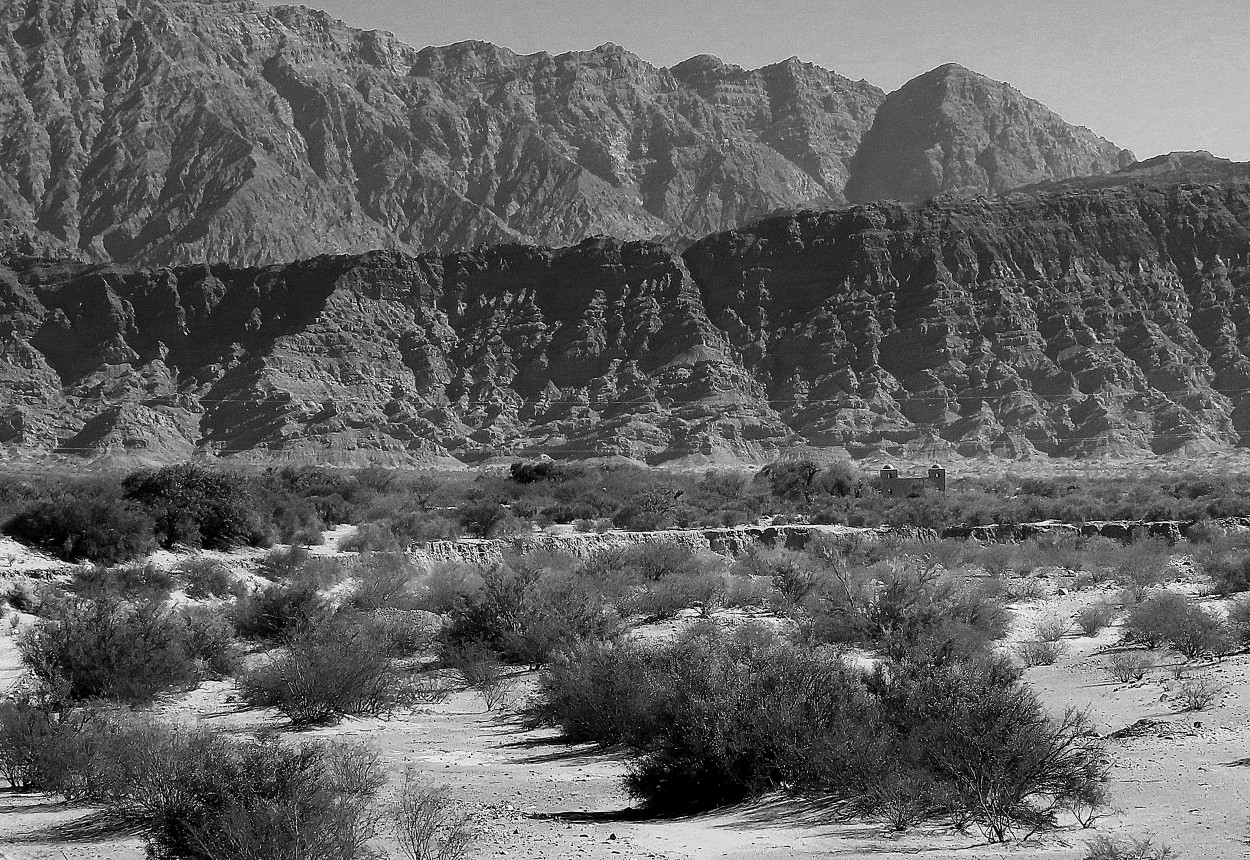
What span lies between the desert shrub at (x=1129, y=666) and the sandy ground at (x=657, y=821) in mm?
311

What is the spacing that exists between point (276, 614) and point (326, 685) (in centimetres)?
582

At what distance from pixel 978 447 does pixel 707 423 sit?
20462mm

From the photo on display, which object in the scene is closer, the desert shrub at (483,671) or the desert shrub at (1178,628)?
the desert shrub at (483,671)

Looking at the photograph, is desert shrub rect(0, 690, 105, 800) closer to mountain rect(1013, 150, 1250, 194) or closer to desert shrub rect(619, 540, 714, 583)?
desert shrub rect(619, 540, 714, 583)

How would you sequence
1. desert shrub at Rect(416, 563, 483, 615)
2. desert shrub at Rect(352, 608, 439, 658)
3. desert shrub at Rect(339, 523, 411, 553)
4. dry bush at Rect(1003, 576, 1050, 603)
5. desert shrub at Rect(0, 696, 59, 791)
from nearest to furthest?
desert shrub at Rect(0, 696, 59, 791)
desert shrub at Rect(352, 608, 439, 658)
desert shrub at Rect(416, 563, 483, 615)
dry bush at Rect(1003, 576, 1050, 603)
desert shrub at Rect(339, 523, 411, 553)

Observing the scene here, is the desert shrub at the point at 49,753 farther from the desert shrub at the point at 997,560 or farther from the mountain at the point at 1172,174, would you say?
the mountain at the point at 1172,174

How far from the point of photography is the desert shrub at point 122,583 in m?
21.5

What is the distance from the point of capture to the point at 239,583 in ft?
79.8

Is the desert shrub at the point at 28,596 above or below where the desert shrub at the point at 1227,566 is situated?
above

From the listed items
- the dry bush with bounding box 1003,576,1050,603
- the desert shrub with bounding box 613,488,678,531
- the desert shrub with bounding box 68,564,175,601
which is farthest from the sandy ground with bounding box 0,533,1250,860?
the desert shrub with bounding box 613,488,678,531

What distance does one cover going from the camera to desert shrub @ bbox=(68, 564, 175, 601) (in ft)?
70.5

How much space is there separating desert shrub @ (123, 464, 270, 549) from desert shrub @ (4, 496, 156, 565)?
3.62ft

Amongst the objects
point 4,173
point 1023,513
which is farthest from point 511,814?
point 4,173

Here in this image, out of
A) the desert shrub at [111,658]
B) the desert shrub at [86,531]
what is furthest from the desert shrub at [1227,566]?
the desert shrub at [86,531]
